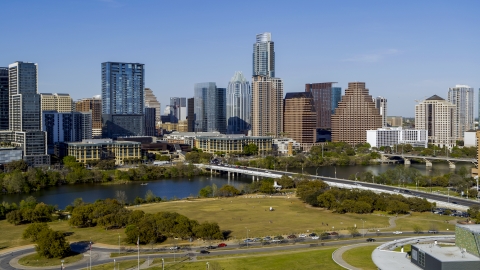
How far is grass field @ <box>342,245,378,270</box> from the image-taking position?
71.9 ft

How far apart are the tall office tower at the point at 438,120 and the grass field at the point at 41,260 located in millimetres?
89672

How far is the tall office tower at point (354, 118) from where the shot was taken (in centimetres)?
9525

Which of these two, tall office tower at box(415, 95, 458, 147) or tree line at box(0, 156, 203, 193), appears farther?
tall office tower at box(415, 95, 458, 147)

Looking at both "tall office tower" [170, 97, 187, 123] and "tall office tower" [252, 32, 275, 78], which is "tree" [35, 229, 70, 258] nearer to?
"tall office tower" [252, 32, 275, 78]

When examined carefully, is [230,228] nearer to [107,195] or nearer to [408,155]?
[107,195]

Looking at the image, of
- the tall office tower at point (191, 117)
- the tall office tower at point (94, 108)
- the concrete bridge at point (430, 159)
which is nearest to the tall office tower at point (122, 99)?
the tall office tower at point (94, 108)

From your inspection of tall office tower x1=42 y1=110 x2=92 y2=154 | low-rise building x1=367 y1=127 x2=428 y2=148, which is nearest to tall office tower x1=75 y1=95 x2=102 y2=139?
tall office tower x1=42 y1=110 x2=92 y2=154

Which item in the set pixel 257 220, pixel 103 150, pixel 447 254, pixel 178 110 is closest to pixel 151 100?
pixel 178 110

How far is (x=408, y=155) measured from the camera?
7512cm

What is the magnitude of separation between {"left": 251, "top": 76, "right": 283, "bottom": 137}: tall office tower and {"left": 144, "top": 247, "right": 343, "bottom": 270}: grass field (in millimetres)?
78245

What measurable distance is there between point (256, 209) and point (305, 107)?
2318 inches

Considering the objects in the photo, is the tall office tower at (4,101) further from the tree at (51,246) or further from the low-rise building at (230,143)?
the tree at (51,246)

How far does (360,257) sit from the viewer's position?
75.8 ft

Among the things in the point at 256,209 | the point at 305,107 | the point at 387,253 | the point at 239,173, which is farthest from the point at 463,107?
the point at 387,253
